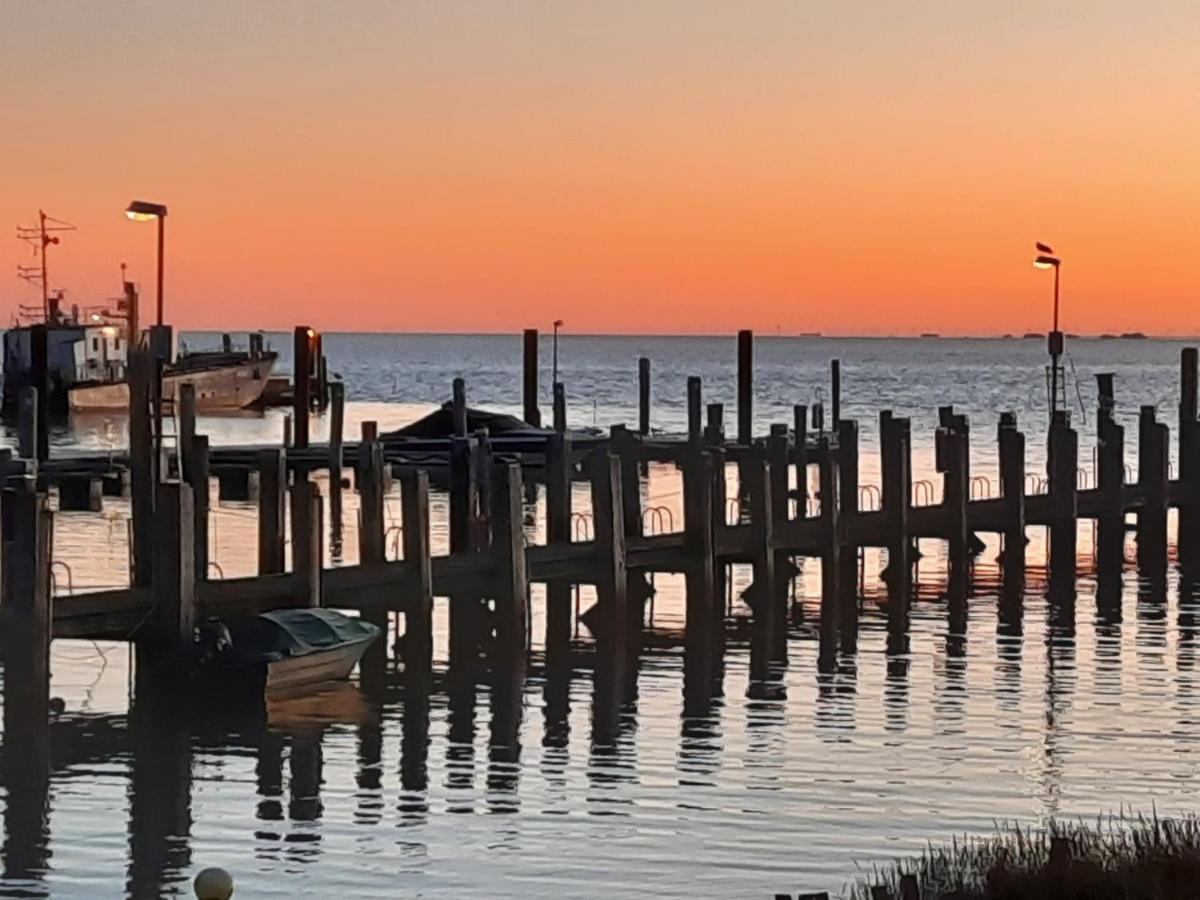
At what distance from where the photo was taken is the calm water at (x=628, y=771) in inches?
638

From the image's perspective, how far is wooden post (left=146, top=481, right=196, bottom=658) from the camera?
21016 millimetres

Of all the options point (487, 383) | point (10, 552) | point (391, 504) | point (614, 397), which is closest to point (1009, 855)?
point (10, 552)

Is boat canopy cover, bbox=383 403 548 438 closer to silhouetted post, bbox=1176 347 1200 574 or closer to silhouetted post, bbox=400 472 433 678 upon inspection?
silhouetted post, bbox=1176 347 1200 574

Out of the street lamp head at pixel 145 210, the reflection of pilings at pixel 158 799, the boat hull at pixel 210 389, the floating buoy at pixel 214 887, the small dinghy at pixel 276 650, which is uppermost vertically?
the street lamp head at pixel 145 210

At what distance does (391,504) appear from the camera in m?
45.2

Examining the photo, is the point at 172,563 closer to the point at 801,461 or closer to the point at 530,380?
the point at 801,461

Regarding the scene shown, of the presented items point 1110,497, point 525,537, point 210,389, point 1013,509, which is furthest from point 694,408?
point 210,389

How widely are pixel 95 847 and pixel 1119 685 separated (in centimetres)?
1175

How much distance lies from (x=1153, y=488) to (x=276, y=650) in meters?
19.3

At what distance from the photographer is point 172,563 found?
830 inches

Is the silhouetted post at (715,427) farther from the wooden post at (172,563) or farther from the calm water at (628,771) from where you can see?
the wooden post at (172,563)

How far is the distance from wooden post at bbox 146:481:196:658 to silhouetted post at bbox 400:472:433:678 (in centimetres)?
328

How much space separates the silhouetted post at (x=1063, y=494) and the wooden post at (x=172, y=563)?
16.9 m

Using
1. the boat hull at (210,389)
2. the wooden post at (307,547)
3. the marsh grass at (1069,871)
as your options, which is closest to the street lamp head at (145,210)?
the wooden post at (307,547)
